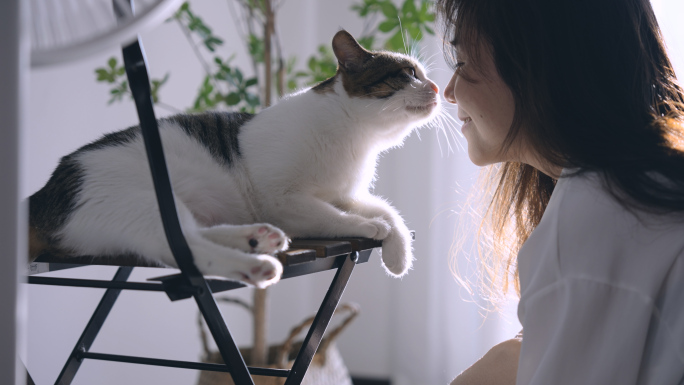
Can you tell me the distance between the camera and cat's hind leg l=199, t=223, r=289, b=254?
1.91 feet

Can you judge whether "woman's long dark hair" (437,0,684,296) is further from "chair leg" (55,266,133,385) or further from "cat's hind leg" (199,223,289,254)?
"chair leg" (55,266,133,385)

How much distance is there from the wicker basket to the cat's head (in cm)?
64

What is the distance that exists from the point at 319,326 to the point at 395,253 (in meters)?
0.17

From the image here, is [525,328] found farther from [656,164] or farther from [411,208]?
[411,208]

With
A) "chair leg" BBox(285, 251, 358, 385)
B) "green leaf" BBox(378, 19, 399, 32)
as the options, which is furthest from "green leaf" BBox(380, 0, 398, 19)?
"chair leg" BBox(285, 251, 358, 385)

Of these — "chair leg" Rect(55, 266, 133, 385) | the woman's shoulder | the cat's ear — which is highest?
the cat's ear

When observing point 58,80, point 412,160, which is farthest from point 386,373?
point 58,80

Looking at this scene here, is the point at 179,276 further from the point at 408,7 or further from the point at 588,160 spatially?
the point at 408,7

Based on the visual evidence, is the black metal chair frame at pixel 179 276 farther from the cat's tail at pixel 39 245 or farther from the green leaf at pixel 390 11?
the green leaf at pixel 390 11

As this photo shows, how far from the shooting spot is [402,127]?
983 mm

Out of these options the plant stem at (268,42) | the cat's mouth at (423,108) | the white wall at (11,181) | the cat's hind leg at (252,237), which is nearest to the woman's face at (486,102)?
the cat's mouth at (423,108)

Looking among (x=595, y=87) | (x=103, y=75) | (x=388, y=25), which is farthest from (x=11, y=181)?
(x=388, y=25)

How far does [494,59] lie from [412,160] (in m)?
1.44

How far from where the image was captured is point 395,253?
2.65 feet
